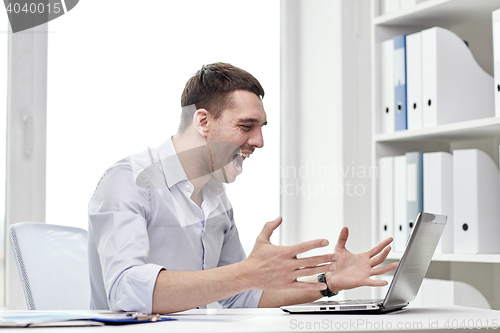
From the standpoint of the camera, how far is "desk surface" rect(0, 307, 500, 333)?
2.34 ft

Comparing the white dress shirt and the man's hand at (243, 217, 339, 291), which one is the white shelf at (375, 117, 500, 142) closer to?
the white dress shirt

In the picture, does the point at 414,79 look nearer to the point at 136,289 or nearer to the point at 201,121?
the point at 201,121

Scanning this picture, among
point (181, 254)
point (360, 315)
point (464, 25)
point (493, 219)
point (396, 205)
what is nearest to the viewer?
point (360, 315)

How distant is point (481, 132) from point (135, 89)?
1279 mm

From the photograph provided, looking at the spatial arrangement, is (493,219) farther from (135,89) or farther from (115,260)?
(135,89)

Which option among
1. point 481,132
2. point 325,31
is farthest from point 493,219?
point 325,31

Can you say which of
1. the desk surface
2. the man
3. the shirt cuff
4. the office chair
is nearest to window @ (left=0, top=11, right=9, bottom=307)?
the office chair

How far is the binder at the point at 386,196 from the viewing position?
186 centimetres

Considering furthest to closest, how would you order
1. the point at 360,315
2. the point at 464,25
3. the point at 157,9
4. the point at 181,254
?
the point at 157,9, the point at 464,25, the point at 181,254, the point at 360,315

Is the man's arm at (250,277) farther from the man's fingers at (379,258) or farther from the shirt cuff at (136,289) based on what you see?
the man's fingers at (379,258)

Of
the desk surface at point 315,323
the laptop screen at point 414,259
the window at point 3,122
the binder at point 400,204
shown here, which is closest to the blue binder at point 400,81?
the binder at point 400,204

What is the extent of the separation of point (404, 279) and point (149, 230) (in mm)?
589

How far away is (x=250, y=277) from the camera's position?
2.99ft

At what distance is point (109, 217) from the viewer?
3.50 feet
